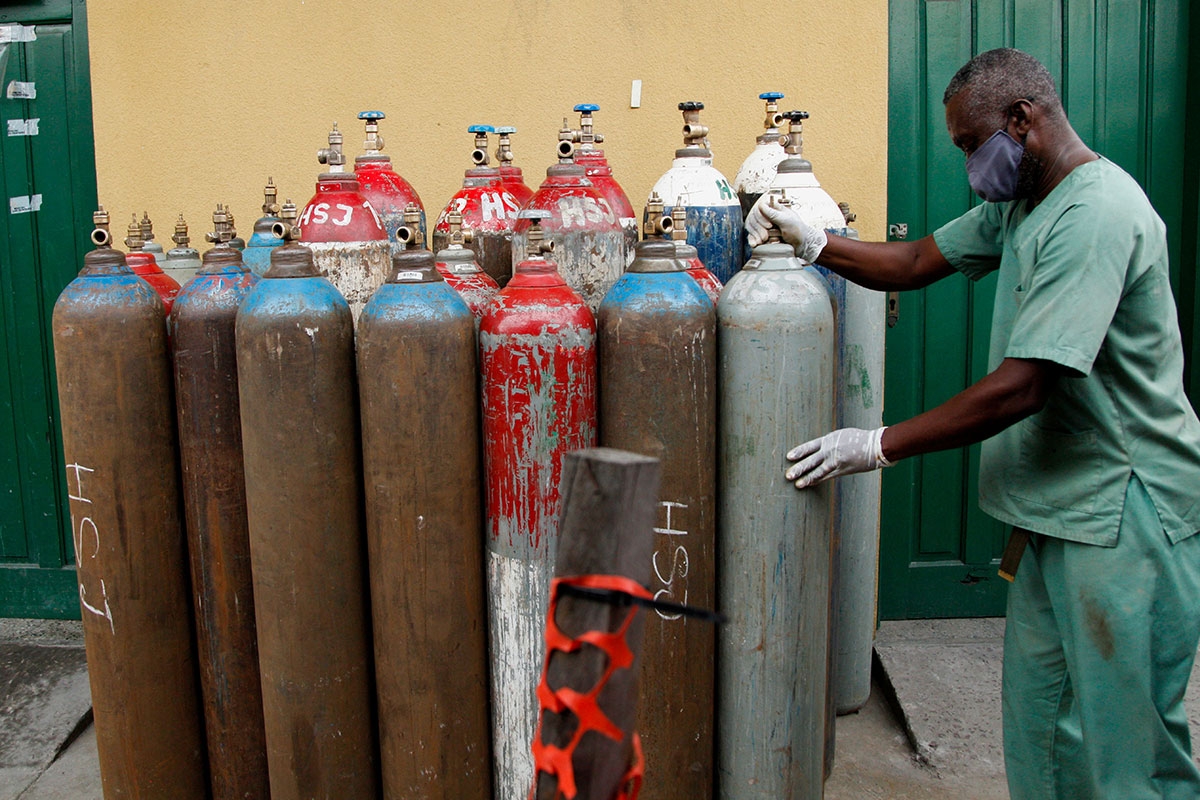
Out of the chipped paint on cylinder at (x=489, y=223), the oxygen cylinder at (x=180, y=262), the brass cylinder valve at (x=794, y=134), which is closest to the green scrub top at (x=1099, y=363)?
the brass cylinder valve at (x=794, y=134)

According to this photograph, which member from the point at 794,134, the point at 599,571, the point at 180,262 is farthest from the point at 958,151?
the point at 599,571

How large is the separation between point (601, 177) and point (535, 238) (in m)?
0.59

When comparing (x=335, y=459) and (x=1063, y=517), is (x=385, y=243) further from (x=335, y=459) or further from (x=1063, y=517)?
(x=1063, y=517)

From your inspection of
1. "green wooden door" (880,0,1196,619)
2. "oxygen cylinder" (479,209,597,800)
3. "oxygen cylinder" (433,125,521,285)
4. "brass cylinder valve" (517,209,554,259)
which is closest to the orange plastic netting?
"oxygen cylinder" (479,209,597,800)

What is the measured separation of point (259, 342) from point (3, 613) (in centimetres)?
268

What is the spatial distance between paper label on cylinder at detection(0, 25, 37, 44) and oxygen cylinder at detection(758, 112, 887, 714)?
9.07 ft

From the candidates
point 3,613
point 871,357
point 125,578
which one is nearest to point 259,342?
point 125,578

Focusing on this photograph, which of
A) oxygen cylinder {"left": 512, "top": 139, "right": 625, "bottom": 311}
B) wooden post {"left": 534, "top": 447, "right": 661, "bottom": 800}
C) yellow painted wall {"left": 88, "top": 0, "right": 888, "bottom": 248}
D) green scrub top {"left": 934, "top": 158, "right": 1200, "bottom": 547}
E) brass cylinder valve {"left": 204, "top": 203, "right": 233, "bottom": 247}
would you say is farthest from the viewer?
yellow painted wall {"left": 88, "top": 0, "right": 888, "bottom": 248}

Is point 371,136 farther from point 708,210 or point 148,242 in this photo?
point 708,210

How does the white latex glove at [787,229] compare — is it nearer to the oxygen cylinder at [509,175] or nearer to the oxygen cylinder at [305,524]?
the oxygen cylinder at [509,175]

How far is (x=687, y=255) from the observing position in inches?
92.4

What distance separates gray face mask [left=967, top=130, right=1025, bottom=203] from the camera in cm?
213

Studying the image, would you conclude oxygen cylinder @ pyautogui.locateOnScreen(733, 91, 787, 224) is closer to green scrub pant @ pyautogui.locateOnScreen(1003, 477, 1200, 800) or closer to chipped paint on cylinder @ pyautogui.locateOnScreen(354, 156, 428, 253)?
chipped paint on cylinder @ pyautogui.locateOnScreen(354, 156, 428, 253)

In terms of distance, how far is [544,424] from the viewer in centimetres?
208
